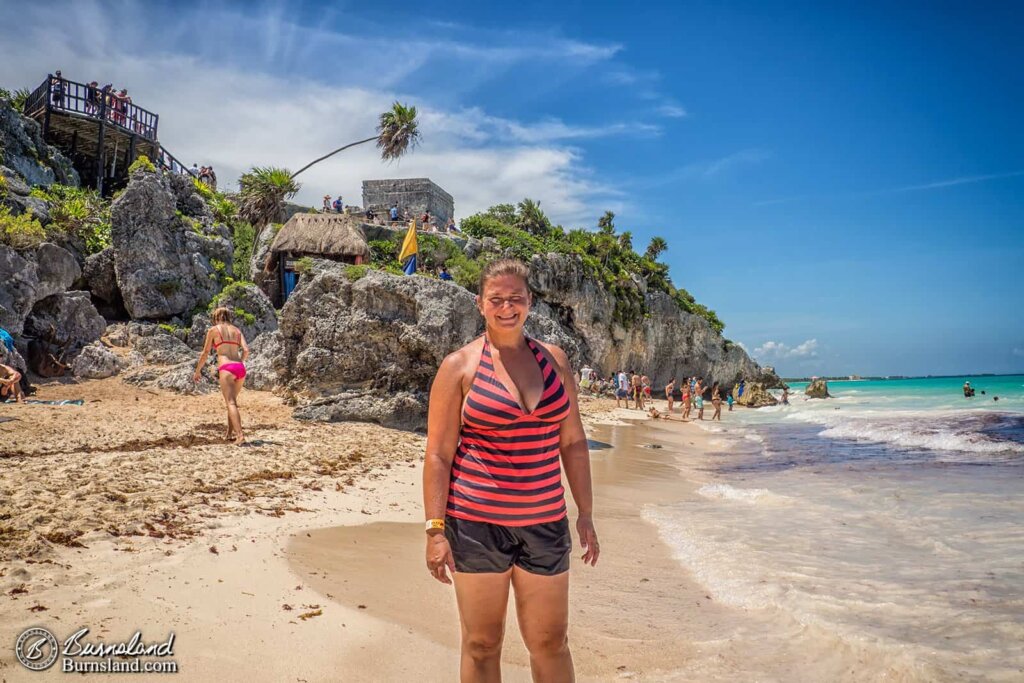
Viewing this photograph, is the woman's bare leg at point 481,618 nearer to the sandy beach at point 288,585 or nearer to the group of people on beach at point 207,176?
the sandy beach at point 288,585

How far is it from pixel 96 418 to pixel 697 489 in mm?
8929

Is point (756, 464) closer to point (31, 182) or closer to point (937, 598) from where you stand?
point (937, 598)

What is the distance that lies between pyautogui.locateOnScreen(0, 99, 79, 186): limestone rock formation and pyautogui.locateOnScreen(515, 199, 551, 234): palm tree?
2286 centimetres

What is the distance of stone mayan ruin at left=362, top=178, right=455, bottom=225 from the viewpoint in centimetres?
3772

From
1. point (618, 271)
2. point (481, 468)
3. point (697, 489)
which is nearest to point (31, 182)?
point (697, 489)

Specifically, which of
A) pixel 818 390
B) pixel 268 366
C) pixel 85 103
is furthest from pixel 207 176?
pixel 818 390

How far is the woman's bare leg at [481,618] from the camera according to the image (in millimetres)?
2156

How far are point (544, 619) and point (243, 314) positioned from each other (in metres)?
18.3

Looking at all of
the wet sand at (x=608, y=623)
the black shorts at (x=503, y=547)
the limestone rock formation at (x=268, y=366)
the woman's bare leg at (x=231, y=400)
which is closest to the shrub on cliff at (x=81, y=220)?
the limestone rock formation at (x=268, y=366)

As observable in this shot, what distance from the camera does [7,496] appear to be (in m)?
3.92

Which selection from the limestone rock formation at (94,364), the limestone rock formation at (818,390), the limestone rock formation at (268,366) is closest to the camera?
the limestone rock formation at (268,366)

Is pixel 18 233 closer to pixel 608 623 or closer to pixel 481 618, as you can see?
pixel 608 623

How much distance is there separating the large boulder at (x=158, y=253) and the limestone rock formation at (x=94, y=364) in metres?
4.24

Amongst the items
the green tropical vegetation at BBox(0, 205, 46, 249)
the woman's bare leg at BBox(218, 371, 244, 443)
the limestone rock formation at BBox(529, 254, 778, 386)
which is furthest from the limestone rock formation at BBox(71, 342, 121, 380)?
the limestone rock formation at BBox(529, 254, 778, 386)
